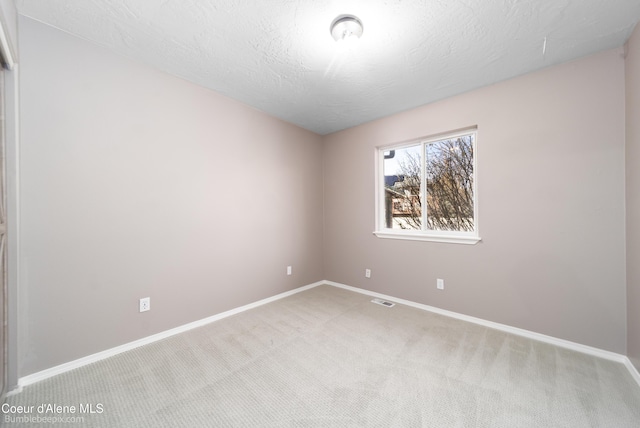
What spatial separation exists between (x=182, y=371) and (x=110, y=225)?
4.23 ft

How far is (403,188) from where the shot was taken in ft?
10.8

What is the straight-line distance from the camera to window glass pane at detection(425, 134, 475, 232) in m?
2.75

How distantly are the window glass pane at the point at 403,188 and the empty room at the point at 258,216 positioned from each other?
15 cm

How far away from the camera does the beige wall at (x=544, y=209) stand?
6.34ft

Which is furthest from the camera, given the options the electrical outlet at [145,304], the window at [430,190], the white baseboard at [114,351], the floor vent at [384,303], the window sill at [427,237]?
the floor vent at [384,303]

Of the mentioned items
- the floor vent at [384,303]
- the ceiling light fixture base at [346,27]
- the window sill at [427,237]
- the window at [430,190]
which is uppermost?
the ceiling light fixture base at [346,27]

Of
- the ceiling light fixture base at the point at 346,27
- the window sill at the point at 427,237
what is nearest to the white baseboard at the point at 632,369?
the window sill at the point at 427,237

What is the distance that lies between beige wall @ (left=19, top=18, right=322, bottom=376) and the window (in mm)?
1692

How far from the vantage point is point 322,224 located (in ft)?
13.2

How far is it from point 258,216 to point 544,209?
297 cm

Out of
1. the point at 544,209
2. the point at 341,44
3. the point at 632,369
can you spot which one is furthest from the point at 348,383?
the point at 341,44

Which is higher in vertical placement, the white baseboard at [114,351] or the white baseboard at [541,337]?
the white baseboard at [114,351]

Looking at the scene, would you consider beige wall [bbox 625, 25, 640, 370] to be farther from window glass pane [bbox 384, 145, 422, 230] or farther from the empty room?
window glass pane [bbox 384, 145, 422, 230]

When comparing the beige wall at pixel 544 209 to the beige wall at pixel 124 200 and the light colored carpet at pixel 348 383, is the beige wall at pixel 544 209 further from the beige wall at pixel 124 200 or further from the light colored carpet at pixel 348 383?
the beige wall at pixel 124 200
